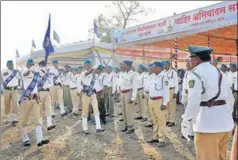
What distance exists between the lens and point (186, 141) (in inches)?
348

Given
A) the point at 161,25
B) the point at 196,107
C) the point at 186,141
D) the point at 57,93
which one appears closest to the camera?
the point at 196,107

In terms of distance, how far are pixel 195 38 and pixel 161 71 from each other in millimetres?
4218

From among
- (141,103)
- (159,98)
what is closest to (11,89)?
(141,103)

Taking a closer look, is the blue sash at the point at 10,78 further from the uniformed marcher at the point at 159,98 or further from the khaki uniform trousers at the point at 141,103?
the uniformed marcher at the point at 159,98

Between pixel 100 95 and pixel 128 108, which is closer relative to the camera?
pixel 128 108

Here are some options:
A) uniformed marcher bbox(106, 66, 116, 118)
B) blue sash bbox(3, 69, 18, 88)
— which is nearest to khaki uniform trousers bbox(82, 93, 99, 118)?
blue sash bbox(3, 69, 18, 88)

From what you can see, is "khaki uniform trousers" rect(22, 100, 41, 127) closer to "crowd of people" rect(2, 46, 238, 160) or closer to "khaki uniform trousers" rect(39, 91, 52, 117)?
"crowd of people" rect(2, 46, 238, 160)

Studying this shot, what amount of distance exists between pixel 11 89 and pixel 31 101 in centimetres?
367

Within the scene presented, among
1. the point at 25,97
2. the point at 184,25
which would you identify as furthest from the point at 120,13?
the point at 25,97

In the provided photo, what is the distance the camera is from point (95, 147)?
328 inches

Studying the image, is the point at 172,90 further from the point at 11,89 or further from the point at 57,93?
the point at 57,93

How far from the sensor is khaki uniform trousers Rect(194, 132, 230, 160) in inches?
179

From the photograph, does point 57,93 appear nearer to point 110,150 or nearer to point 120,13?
point 110,150

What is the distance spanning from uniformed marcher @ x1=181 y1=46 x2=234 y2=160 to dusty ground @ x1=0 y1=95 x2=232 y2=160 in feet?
9.06
